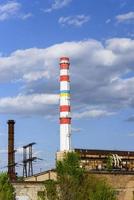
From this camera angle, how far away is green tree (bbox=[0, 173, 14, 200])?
4697cm

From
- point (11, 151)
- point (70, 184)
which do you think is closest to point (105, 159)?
point (11, 151)

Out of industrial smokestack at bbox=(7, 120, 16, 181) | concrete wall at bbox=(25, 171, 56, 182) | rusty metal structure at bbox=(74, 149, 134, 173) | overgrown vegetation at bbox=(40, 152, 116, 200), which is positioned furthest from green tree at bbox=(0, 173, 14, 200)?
industrial smokestack at bbox=(7, 120, 16, 181)

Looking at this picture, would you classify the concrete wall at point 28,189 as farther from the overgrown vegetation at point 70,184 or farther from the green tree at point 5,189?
the overgrown vegetation at point 70,184

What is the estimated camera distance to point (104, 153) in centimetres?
6419

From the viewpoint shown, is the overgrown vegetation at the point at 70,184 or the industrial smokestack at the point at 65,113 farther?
the industrial smokestack at the point at 65,113

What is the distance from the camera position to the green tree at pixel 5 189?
154 feet

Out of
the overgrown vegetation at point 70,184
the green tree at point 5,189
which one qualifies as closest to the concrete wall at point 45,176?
the green tree at point 5,189

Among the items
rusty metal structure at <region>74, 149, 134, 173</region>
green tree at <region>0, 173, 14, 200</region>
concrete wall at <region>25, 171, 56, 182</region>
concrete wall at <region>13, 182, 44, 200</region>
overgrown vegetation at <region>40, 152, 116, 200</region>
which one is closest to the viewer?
overgrown vegetation at <region>40, 152, 116, 200</region>

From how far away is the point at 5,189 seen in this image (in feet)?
158

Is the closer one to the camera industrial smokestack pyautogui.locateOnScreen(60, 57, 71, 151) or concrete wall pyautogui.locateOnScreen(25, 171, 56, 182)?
concrete wall pyautogui.locateOnScreen(25, 171, 56, 182)

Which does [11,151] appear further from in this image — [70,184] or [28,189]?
[70,184]

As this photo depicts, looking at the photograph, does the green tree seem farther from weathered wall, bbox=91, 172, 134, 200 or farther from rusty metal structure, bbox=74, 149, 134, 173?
rusty metal structure, bbox=74, 149, 134, 173

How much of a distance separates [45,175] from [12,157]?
13082mm

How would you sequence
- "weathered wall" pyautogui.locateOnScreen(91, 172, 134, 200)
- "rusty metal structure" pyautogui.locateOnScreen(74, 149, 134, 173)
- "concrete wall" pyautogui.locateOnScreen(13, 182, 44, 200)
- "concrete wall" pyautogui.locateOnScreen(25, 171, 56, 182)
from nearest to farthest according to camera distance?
"concrete wall" pyautogui.locateOnScreen(13, 182, 44, 200)
"weathered wall" pyautogui.locateOnScreen(91, 172, 134, 200)
"concrete wall" pyautogui.locateOnScreen(25, 171, 56, 182)
"rusty metal structure" pyautogui.locateOnScreen(74, 149, 134, 173)
